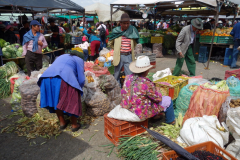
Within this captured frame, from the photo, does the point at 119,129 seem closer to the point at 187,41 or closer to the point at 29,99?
the point at 29,99

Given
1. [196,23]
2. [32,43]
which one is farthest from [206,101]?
[32,43]

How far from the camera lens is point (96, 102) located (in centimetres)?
402

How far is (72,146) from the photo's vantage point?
3176 millimetres

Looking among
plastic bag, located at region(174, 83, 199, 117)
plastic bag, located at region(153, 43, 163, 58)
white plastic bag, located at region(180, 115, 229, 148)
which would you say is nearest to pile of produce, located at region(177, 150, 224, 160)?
white plastic bag, located at region(180, 115, 229, 148)

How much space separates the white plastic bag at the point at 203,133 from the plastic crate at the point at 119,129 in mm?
735

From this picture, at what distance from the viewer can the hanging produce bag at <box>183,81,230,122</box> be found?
10.4ft

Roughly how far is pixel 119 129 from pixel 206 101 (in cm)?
160

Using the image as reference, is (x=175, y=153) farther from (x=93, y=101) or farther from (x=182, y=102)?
(x=93, y=101)

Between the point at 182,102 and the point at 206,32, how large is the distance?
694cm

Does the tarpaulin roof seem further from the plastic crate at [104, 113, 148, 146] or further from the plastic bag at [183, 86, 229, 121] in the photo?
the plastic bag at [183, 86, 229, 121]

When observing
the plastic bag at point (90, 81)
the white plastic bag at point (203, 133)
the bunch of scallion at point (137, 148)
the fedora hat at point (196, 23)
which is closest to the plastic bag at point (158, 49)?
the fedora hat at point (196, 23)

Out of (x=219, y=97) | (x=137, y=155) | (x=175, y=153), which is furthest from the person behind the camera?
(x=219, y=97)

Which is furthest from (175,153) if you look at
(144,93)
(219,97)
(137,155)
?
(219,97)

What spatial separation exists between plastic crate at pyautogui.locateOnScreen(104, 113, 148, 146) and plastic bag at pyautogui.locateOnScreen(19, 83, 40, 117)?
6.07 ft
